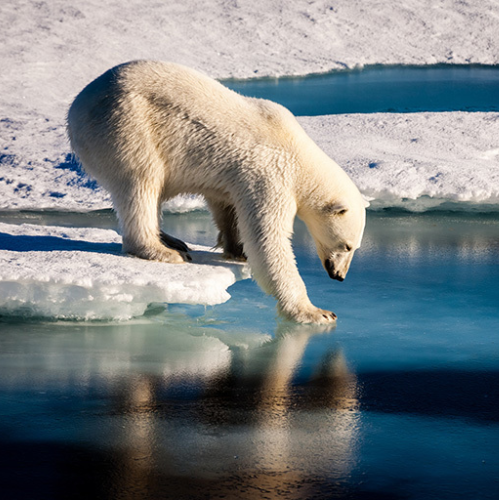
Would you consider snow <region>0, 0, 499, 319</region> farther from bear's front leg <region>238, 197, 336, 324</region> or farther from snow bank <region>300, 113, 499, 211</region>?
bear's front leg <region>238, 197, 336, 324</region>

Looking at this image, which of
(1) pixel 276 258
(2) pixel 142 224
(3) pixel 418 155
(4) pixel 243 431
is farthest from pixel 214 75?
(4) pixel 243 431

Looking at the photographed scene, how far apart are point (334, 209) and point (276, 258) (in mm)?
444

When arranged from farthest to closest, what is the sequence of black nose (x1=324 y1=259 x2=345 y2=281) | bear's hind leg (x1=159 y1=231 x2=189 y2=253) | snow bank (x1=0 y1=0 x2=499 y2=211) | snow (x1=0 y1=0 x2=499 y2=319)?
snow bank (x1=0 y1=0 x2=499 y2=211)
bear's hind leg (x1=159 y1=231 x2=189 y2=253)
black nose (x1=324 y1=259 x2=345 y2=281)
snow (x1=0 y1=0 x2=499 y2=319)

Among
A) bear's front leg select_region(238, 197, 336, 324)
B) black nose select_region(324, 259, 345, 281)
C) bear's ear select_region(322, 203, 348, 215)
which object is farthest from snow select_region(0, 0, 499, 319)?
bear's ear select_region(322, 203, 348, 215)

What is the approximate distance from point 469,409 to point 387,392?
0.39 metres

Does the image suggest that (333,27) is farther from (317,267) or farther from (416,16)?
(317,267)

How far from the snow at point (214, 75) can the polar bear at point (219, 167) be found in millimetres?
333

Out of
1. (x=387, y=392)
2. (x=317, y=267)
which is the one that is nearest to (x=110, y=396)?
(x=387, y=392)

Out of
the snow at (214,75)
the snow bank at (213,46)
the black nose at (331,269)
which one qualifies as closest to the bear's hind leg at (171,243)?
the snow at (214,75)

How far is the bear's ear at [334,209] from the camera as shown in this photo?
4531 millimetres

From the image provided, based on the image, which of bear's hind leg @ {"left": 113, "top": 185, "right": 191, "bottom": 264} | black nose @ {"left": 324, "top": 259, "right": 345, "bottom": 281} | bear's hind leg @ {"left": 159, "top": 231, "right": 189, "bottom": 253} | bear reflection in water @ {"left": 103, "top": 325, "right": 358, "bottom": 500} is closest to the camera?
bear reflection in water @ {"left": 103, "top": 325, "right": 358, "bottom": 500}

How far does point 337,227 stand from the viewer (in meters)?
4.62

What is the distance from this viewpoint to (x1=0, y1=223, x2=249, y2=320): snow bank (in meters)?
4.20

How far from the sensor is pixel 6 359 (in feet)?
13.0
